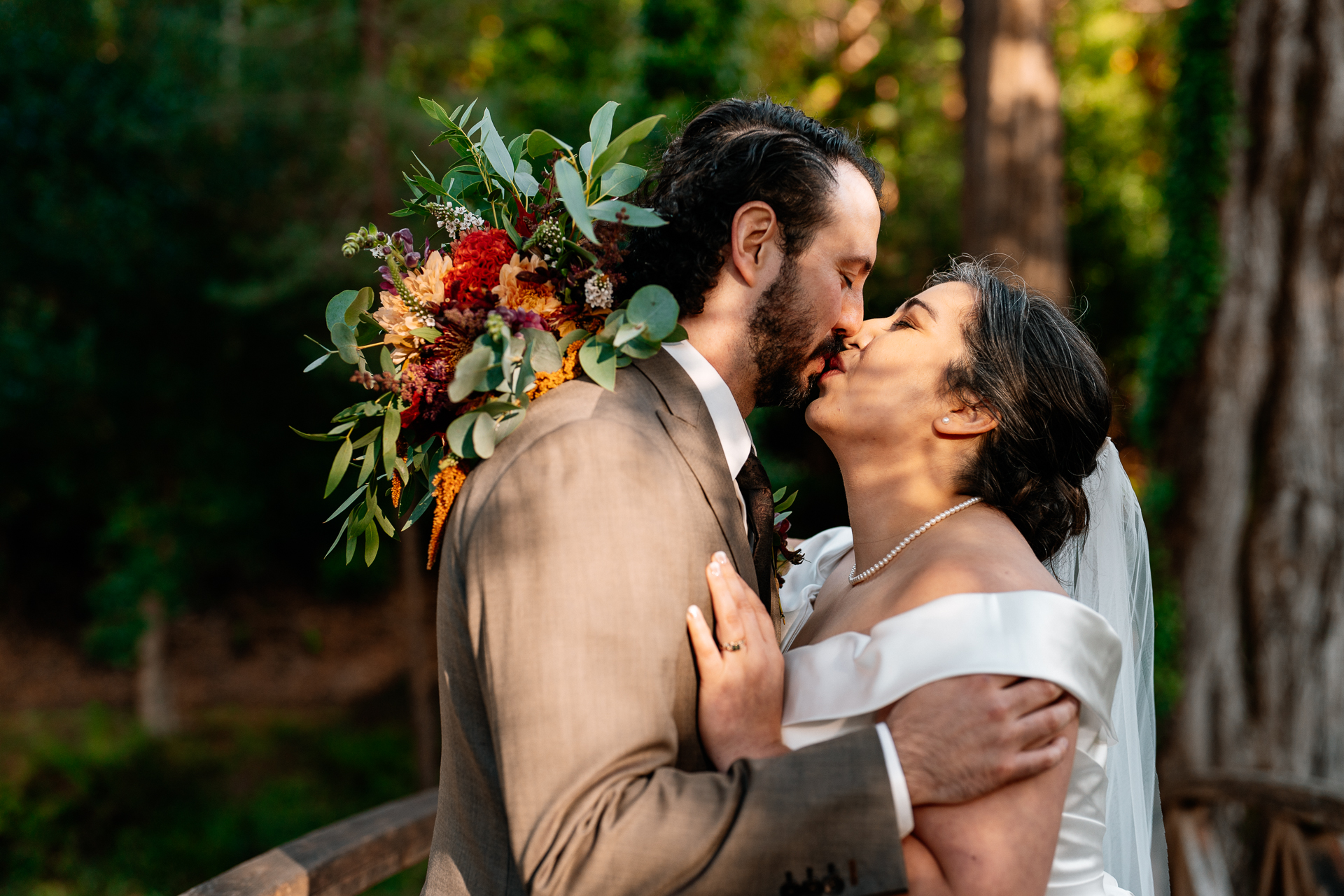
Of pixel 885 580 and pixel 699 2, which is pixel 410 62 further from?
pixel 885 580

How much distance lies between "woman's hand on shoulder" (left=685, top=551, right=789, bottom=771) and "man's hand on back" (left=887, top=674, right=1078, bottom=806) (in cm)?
22

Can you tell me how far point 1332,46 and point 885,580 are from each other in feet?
18.0

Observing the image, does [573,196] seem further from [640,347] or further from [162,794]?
[162,794]

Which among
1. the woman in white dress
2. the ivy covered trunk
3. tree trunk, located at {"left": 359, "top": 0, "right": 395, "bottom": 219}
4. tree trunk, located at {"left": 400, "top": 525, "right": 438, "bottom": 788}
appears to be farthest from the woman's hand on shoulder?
tree trunk, located at {"left": 359, "top": 0, "right": 395, "bottom": 219}

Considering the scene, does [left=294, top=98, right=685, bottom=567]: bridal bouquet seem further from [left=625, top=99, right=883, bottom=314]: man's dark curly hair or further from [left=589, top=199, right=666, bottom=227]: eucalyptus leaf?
[left=625, top=99, right=883, bottom=314]: man's dark curly hair

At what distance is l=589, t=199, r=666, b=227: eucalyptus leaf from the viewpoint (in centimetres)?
176

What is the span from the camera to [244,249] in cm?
892

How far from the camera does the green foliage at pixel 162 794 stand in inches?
285

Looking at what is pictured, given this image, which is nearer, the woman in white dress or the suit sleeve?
the suit sleeve

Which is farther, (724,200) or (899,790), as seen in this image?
(724,200)

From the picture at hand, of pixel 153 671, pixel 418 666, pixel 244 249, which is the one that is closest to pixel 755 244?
pixel 418 666

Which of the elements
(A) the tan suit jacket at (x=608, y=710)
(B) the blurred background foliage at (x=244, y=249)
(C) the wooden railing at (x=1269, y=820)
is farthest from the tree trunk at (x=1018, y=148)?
(A) the tan suit jacket at (x=608, y=710)

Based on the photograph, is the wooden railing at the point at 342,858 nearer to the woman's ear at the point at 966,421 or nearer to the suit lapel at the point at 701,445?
the suit lapel at the point at 701,445

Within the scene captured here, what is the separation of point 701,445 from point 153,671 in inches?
400
